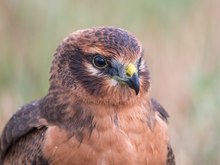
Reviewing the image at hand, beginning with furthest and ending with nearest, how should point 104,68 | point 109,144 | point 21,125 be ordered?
1. point 21,125
2. point 109,144
3. point 104,68

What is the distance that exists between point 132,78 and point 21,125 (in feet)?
3.59

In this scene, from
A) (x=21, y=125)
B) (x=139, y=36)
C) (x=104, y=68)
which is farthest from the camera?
(x=139, y=36)

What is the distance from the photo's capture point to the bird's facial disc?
8.13m

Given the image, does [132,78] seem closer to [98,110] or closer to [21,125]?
[98,110]

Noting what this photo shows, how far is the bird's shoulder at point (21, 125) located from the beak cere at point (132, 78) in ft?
2.65

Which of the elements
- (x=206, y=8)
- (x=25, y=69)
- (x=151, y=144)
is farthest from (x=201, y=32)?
(x=151, y=144)

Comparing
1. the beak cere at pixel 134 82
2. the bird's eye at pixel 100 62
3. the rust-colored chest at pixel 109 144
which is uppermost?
the bird's eye at pixel 100 62

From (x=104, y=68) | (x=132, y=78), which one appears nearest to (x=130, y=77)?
(x=132, y=78)

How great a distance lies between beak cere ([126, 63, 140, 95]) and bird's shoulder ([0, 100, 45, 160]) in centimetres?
81

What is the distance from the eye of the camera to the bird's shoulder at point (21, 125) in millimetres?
8664

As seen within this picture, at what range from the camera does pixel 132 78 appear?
815 cm

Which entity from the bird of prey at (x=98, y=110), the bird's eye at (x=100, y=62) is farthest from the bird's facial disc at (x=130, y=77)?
the bird's eye at (x=100, y=62)

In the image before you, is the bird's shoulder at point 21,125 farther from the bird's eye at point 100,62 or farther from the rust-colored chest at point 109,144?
the bird's eye at point 100,62

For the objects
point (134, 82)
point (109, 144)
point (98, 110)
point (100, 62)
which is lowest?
point (109, 144)
